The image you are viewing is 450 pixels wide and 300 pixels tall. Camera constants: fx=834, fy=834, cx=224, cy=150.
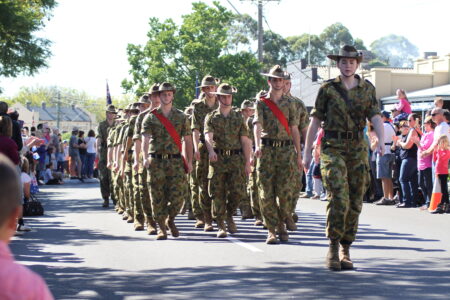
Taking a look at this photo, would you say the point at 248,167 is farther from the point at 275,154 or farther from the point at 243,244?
the point at 243,244

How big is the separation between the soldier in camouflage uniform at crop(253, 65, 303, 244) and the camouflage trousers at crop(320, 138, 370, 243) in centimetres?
235

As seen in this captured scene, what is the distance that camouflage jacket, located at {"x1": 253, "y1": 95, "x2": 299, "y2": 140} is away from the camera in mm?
11242

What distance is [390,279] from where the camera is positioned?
316 inches

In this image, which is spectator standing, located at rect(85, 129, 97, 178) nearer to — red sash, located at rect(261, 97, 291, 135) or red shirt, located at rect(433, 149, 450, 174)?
red shirt, located at rect(433, 149, 450, 174)

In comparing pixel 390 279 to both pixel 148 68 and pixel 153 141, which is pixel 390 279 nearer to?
pixel 153 141

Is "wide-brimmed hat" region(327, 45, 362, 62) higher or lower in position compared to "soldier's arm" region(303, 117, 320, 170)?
higher

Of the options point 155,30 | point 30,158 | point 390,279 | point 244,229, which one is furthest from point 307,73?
point 390,279

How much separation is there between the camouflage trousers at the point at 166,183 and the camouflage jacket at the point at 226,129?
2.58ft

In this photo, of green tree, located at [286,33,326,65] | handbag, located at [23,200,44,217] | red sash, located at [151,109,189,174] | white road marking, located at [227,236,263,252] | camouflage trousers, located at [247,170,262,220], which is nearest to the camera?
white road marking, located at [227,236,263,252]

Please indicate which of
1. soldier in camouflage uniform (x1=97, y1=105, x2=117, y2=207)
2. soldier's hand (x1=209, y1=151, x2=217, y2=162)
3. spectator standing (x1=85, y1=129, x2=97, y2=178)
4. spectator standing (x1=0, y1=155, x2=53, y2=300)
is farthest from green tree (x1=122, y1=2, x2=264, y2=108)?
spectator standing (x1=0, y1=155, x2=53, y2=300)

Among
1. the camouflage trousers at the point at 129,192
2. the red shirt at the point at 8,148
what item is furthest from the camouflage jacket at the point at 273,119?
the camouflage trousers at the point at 129,192

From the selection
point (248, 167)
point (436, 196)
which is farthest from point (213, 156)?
point (436, 196)

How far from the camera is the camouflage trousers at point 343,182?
8.56 m

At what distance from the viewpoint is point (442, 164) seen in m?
16.2
